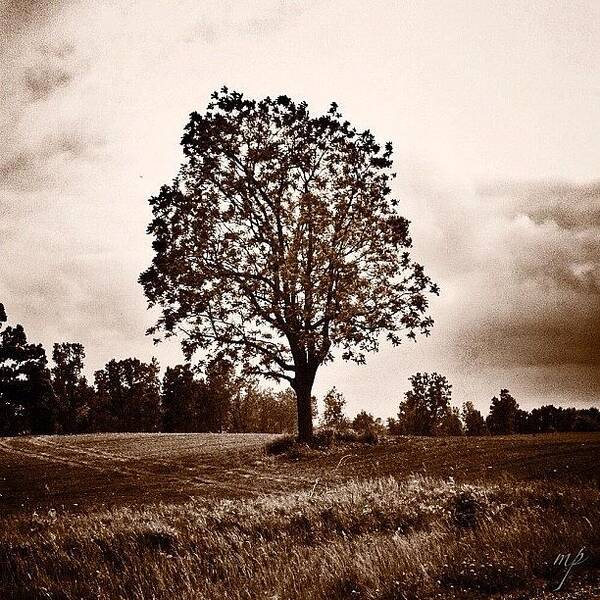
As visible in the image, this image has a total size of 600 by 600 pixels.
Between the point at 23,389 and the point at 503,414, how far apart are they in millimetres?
75768

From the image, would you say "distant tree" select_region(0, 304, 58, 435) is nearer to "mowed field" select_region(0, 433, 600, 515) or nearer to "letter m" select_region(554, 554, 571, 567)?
"mowed field" select_region(0, 433, 600, 515)

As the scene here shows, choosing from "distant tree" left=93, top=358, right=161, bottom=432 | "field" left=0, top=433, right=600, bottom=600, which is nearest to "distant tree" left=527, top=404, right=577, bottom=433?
"distant tree" left=93, top=358, right=161, bottom=432

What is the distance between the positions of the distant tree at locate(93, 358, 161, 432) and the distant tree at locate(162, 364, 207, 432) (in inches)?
140

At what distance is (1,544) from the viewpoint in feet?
36.1

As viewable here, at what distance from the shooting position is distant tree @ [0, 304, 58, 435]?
56.9 metres

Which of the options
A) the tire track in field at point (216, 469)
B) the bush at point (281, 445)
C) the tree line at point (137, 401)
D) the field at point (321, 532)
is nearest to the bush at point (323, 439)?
the bush at point (281, 445)

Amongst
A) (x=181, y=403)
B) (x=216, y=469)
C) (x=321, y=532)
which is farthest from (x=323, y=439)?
(x=181, y=403)

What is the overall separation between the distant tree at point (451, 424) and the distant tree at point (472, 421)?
1.51 m

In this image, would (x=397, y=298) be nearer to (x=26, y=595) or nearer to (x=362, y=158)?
(x=362, y=158)

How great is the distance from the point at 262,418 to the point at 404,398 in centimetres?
3892

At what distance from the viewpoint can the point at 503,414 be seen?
93.6m

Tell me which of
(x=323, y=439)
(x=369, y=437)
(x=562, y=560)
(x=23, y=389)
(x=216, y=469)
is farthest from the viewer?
(x=23, y=389)

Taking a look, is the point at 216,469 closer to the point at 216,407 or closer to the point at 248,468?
the point at 248,468

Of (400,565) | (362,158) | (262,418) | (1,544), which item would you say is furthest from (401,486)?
(262,418)
